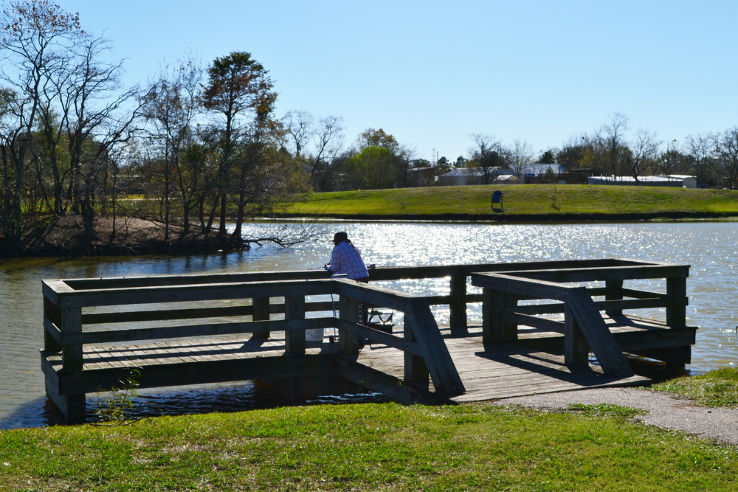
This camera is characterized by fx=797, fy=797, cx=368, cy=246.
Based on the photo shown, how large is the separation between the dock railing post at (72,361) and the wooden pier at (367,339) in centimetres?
1

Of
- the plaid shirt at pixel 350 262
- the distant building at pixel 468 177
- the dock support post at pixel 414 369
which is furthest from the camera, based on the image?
the distant building at pixel 468 177

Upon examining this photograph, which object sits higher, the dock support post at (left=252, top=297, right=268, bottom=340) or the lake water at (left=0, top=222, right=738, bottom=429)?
the dock support post at (left=252, top=297, right=268, bottom=340)

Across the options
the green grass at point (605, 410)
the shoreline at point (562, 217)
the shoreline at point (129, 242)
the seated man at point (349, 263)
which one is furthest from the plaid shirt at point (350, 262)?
the shoreline at point (562, 217)

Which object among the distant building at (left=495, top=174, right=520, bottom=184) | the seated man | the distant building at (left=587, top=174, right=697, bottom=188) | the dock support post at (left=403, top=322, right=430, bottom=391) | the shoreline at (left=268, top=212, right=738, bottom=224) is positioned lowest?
the shoreline at (left=268, top=212, right=738, bottom=224)

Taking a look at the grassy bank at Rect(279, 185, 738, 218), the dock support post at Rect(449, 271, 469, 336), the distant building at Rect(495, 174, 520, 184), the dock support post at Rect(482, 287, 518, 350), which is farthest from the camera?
the distant building at Rect(495, 174, 520, 184)

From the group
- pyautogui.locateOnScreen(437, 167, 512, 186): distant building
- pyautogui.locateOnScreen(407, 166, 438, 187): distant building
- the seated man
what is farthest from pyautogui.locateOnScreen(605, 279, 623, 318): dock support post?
pyautogui.locateOnScreen(407, 166, 438, 187): distant building

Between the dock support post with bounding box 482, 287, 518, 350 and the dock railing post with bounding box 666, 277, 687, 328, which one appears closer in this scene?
the dock support post with bounding box 482, 287, 518, 350

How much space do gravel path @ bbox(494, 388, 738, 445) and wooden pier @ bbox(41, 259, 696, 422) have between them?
1.18ft

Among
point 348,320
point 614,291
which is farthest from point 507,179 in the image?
point 348,320

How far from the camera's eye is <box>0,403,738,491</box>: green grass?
6.00 metres

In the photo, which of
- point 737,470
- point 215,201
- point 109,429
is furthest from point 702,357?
point 215,201

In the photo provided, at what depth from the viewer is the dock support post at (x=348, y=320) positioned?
10.7m

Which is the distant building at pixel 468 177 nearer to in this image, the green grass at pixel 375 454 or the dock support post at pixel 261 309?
the dock support post at pixel 261 309

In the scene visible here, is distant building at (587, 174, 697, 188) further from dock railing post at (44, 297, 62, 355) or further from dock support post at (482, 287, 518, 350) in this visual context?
dock railing post at (44, 297, 62, 355)
